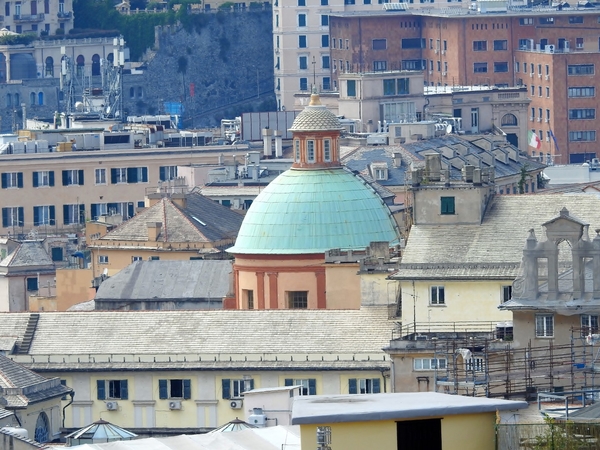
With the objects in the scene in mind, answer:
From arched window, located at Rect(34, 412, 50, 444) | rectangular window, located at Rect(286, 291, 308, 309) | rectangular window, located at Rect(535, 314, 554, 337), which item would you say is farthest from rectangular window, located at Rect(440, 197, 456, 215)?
rectangular window, located at Rect(535, 314, 554, 337)

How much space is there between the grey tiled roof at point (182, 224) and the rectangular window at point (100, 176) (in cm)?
3349

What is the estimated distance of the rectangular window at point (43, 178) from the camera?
559 feet

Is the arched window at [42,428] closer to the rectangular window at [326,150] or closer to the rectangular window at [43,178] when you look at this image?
the rectangular window at [326,150]

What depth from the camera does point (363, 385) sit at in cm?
9331

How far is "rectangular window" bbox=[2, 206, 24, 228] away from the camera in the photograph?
170 m

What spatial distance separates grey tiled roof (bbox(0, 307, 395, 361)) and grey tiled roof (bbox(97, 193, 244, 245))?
32751 mm

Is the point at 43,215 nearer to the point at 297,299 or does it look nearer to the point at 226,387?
the point at 297,299

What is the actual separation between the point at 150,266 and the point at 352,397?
5751cm

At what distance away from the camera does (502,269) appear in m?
90.0

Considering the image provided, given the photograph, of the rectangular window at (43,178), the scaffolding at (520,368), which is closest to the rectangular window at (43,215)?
the rectangular window at (43,178)

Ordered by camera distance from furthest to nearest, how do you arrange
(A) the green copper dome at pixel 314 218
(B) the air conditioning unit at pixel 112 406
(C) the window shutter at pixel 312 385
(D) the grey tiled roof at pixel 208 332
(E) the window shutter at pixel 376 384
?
(A) the green copper dome at pixel 314 218, (B) the air conditioning unit at pixel 112 406, (D) the grey tiled roof at pixel 208 332, (C) the window shutter at pixel 312 385, (E) the window shutter at pixel 376 384

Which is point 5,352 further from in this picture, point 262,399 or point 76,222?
point 76,222

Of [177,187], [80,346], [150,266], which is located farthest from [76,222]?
[80,346]

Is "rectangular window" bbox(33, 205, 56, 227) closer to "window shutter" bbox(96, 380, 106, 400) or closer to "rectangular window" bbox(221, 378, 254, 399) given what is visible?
"window shutter" bbox(96, 380, 106, 400)
